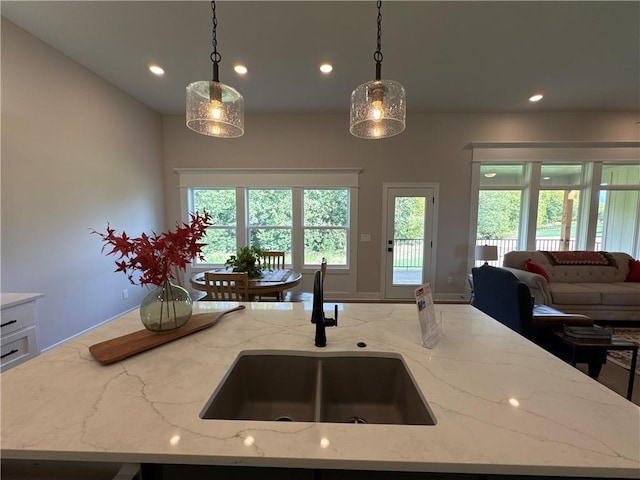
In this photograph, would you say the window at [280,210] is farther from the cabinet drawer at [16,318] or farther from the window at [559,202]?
the window at [559,202]

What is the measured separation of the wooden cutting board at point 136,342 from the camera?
0.96 metres

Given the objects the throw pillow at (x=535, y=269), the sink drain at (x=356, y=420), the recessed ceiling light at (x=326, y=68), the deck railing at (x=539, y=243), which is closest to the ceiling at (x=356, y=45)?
the recessed ceiling light at (x=326, y=68)

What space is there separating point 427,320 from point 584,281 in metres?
4.32

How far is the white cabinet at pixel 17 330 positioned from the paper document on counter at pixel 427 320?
2.51m

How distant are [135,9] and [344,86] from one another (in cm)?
234

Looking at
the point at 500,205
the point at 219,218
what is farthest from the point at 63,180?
the point at 500,205

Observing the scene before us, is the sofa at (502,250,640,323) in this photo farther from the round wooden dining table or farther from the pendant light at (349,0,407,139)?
the pendant light at (349,0,407,139)

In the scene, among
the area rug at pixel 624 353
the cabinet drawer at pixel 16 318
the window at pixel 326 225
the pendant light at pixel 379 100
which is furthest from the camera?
the window at pixel 326 225

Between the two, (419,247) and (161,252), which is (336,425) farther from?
(419,247)

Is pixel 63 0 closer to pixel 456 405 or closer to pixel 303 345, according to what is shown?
pixel 303 345

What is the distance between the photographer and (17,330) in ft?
5.90

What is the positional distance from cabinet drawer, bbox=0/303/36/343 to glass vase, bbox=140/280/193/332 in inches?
56.4

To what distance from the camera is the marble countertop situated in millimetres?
575

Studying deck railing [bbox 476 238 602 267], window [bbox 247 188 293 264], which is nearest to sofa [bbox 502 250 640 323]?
deck railing [bbox 476 238 602 267]
